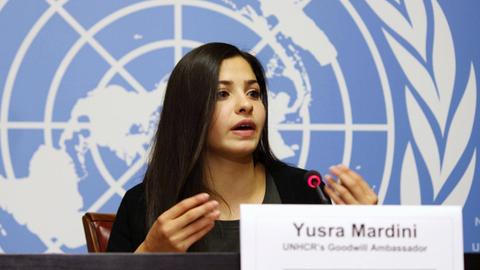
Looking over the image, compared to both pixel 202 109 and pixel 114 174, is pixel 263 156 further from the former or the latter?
pixel 114 174

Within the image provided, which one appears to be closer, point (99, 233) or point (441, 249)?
point (441, 249)

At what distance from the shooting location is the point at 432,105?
2.68m

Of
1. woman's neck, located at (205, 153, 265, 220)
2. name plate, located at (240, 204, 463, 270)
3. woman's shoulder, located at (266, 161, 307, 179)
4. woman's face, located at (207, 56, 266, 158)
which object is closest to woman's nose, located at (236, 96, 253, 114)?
woman's face, located at (207, 56, 266, 158)

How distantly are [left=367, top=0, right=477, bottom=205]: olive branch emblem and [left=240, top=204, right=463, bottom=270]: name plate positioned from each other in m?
1.65

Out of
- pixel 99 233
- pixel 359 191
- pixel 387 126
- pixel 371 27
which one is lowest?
pixel 99 233

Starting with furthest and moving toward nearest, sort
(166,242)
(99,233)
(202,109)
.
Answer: (99,233) < (202,109) < (166,242)

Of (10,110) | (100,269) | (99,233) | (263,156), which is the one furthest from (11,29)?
(100,269)

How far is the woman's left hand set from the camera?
4.53ft

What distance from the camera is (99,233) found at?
2096 mm

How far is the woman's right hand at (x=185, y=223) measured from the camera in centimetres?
123

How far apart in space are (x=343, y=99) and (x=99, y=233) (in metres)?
1.10

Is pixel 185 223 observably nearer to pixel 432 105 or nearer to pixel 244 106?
pixel 244 106

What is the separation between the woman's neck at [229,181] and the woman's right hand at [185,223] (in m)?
0.67

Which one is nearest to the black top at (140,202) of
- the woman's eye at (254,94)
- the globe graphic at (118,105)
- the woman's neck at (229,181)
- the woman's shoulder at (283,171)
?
the woman's shoulder at (283,171)
